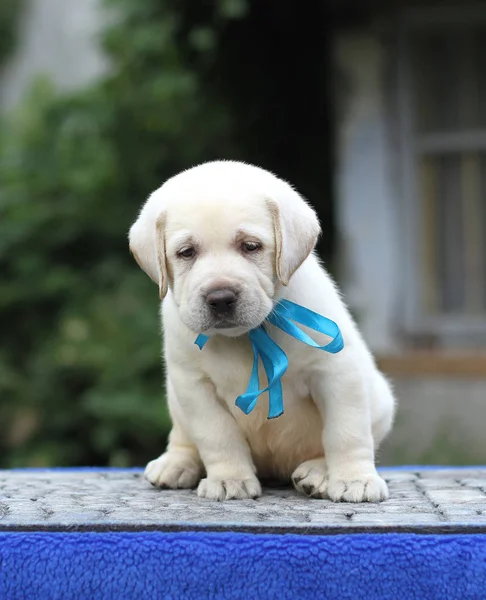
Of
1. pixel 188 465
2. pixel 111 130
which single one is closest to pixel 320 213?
pixel 111 130

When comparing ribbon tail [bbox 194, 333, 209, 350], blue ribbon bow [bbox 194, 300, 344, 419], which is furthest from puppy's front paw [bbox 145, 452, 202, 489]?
ribbon tail [bbox 194, 333, 209, 350]

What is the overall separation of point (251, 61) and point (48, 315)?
282 centimetres

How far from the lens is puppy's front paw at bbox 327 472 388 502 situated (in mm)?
3078

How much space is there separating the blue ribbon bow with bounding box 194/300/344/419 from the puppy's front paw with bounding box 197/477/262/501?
0.25m

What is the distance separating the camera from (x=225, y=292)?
2.88 m

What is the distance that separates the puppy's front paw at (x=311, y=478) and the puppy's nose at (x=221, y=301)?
73 centimetres

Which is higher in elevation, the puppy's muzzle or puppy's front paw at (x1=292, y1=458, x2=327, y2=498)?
the puppy's muzzle

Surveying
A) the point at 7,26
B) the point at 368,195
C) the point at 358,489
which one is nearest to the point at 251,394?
the point at 358,489

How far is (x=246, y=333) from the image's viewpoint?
319cm

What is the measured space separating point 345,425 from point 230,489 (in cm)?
44

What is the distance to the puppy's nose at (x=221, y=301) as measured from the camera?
288 cm

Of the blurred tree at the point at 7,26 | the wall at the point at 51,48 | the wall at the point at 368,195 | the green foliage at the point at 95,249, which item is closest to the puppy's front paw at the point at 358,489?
the green foliage at the point at 95,249

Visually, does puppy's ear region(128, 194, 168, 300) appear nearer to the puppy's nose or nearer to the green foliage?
the puppy's nose

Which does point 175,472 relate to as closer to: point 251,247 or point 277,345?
point 277,345
